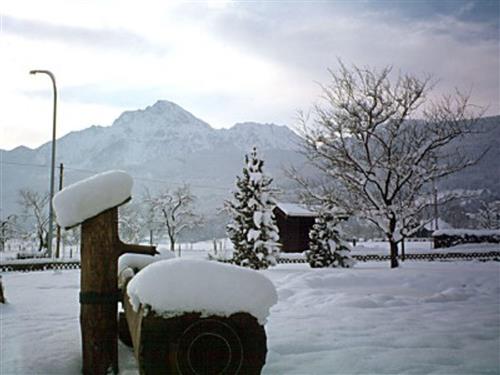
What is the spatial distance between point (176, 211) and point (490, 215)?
32234mm

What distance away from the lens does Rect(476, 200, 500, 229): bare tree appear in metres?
48.2

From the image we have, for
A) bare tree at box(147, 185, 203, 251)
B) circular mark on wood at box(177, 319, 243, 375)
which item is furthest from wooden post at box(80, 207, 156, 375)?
bare tree at box(147, 185, 203, 251)

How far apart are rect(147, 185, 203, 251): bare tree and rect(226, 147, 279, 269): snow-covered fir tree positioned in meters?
22.5

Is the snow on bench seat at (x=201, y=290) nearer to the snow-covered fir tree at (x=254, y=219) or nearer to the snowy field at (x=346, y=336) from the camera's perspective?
the snowy field at (x=346, y=336)

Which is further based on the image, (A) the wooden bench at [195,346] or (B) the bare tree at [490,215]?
(B) the bare tree at [490,215]

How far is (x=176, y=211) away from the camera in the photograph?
51406 millimetres

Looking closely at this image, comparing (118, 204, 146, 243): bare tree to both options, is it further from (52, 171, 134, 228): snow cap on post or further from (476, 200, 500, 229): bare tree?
(52, 171, 134, 228): snow cap on post

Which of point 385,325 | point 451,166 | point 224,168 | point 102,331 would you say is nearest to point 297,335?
point 385,325

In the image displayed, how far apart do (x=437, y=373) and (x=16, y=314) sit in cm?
465

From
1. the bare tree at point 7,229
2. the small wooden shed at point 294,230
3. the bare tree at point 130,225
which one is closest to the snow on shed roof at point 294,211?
the small wooden shed at point 294,230

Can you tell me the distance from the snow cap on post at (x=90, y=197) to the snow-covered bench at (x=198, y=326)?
1035 millimetres

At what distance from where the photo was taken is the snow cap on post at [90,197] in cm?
321

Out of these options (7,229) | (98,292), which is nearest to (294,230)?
(7,229)

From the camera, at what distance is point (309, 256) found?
24625 mm
